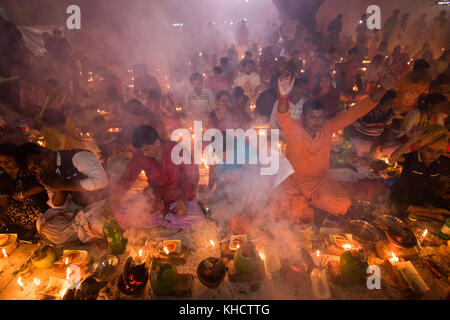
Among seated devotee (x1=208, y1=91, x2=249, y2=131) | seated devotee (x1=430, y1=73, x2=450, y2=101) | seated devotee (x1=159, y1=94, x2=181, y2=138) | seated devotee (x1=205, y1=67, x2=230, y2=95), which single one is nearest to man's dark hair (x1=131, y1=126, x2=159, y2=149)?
seated devotee (x1=208, y1=91, x2=249, y2=131)

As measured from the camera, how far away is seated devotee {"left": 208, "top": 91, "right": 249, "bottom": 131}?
15.0 feet

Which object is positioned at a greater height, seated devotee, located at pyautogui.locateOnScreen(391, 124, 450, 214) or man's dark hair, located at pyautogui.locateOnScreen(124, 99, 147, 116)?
man's dark hair, located at pyautogui.locateOnScreen(124, 99, 147, 116)

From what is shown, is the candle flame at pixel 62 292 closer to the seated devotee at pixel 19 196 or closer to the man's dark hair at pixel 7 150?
the seated devotee at pixel 19 196

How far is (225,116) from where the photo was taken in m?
4.77

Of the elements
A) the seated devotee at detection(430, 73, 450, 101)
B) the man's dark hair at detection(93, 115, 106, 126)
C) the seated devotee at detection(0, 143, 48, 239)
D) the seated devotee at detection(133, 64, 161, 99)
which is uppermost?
the seated devotee at detection(133, 64, 161, 99)

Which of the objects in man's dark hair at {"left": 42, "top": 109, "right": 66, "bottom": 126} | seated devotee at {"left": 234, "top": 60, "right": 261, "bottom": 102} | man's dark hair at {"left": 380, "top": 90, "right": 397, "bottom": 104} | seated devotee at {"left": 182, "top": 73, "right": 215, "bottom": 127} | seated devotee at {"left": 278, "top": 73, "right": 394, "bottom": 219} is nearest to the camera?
seated devotee at {"left": 278, "top": 73, "right": 394, "bottom": 219}

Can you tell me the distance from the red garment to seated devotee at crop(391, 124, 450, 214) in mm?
3457

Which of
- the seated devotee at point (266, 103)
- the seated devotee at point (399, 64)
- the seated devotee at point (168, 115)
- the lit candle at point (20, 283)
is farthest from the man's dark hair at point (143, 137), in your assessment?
the seated devotee at point (399, 64)

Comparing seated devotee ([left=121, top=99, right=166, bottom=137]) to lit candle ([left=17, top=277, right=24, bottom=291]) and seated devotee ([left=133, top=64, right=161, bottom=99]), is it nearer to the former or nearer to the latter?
seated devotee ([left=133, top=64, right=161, bottom=99])

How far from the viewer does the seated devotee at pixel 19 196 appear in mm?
2809

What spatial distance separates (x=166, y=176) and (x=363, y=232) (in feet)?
9.55

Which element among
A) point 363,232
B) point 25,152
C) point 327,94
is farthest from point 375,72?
point 25,152
